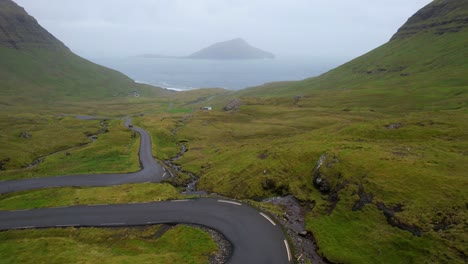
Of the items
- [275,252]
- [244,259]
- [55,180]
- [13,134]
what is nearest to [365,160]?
[275,252]

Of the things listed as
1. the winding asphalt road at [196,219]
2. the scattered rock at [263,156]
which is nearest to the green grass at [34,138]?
the winding asphalt road at [196,219]

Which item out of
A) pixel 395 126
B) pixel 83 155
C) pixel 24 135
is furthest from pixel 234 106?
pixel 395 126

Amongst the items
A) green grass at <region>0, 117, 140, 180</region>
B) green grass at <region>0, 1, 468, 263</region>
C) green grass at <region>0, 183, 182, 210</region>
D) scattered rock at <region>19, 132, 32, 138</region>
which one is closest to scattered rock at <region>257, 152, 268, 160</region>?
green grass at <region>0, 1, 468, 263</region>

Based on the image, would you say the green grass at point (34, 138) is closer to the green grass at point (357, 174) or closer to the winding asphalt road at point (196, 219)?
the green grass at point (357, 174)

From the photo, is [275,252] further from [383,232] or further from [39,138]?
[39,138]

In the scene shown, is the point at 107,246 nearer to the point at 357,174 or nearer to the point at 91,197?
the point at 91,197

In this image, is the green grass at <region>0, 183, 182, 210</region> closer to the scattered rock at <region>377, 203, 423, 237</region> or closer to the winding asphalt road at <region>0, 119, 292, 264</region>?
the winding asphalt road at <region>0, 119, 292, 264</region>

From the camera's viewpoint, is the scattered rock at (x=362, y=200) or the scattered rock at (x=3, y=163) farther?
the scattered rock at (x=3, y=163)
